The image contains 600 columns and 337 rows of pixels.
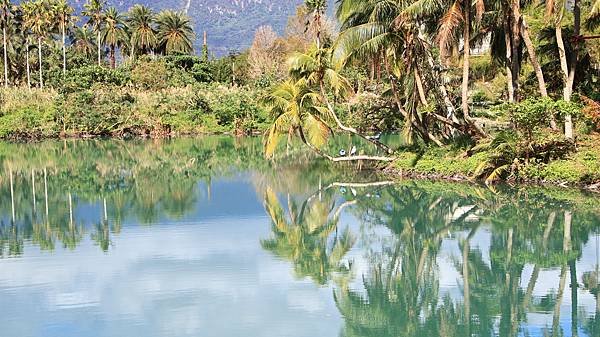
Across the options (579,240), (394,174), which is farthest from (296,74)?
(579,240)

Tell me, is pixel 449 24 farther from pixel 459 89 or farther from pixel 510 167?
pixel 459 89

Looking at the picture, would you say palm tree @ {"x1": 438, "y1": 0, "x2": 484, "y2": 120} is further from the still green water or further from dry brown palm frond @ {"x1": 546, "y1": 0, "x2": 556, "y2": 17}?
the still green water

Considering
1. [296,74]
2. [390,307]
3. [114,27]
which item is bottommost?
[390,307]

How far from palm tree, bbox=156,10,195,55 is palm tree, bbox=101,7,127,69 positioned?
300 centimetres

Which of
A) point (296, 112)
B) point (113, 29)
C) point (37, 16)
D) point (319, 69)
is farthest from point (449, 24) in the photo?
point (113, 29)

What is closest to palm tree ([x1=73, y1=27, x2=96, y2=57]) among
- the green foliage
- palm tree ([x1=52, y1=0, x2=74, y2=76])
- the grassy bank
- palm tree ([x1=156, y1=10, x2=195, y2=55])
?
palm tree ([x1=156, y1=10, x2=195, y2=55])

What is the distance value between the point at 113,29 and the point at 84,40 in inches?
512

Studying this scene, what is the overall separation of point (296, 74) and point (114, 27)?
43.1m

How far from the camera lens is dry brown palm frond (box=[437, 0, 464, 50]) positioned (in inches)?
766

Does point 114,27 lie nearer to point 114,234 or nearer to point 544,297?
point 114,234

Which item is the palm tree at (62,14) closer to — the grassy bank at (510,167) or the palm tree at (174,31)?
the palm tree at (174,31)

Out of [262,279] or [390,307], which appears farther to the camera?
[262,279]

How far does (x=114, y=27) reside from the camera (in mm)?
63656

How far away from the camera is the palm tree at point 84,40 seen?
74438 mm
